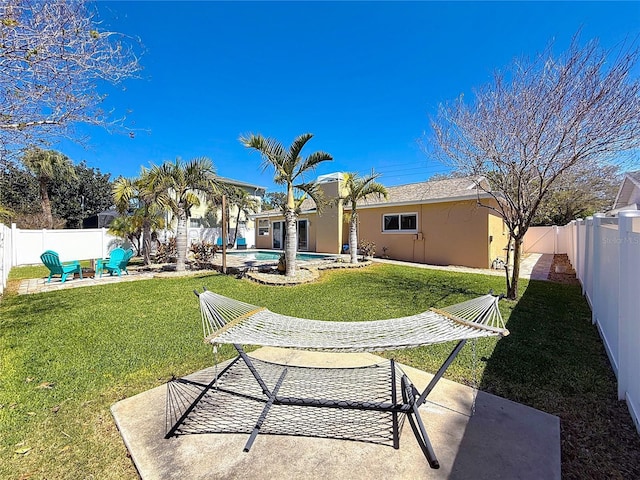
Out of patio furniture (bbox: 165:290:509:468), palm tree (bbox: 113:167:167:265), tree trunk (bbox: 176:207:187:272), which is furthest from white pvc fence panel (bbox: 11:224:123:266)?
patio furniture (bbox: 165:290:509:468)

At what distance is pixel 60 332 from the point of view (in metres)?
5.41

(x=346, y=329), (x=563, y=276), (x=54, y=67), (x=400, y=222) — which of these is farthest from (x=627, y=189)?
(x=54, y=67)

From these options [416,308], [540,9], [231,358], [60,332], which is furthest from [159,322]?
[540,9]

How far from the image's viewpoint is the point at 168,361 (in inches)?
166

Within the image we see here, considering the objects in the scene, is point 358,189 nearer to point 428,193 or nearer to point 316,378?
point 428,193

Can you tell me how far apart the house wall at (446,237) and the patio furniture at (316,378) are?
1093 centimetres

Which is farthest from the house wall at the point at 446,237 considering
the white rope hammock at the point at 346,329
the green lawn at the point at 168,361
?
the white rope hammock at the point at 346,329

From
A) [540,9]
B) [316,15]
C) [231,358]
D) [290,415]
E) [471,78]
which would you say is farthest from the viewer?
[316,15]

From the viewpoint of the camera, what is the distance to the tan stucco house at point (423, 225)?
13.0m

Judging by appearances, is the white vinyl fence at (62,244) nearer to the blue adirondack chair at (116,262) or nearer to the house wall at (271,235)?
the blue adirondack chair at (116,262)

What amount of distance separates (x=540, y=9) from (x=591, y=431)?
9522 millimetres

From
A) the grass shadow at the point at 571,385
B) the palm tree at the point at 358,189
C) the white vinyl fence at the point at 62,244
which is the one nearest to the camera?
the grass shadow at the point at 571,385

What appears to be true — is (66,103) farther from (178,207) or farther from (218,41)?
(218,41)

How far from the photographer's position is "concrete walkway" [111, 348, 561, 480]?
2.20 m
